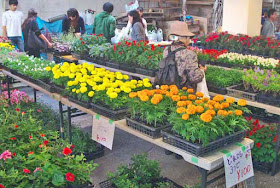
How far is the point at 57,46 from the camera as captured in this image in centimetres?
697

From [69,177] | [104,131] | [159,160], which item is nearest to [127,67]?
[159,160]

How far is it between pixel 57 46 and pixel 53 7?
5.00 metres

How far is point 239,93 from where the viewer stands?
Result: 4.15 metres

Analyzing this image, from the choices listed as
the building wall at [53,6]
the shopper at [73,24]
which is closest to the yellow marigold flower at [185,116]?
the shopper at [73,24]

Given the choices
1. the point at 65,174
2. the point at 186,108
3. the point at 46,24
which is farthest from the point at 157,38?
the point at 65,174

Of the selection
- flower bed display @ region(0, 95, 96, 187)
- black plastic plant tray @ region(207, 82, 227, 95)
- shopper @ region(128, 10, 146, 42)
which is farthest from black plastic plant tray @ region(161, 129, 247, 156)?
shopper @ region(128, 10, 146, 42)

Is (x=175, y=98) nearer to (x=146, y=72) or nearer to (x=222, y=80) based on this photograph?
(x=222, y=80)

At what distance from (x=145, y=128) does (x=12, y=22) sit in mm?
6636

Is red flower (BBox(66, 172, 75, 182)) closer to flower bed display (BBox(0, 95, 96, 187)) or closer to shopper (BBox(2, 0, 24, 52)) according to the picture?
flower bed display (BBox(0, 95, 96, 187))

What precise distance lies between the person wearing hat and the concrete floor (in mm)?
1142

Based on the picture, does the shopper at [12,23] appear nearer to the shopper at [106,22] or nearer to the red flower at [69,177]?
the shopper at [106,22]

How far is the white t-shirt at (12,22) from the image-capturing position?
332 inches

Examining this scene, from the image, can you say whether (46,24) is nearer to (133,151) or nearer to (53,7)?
(53,7)

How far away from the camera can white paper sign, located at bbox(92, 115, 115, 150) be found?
3.33 m
